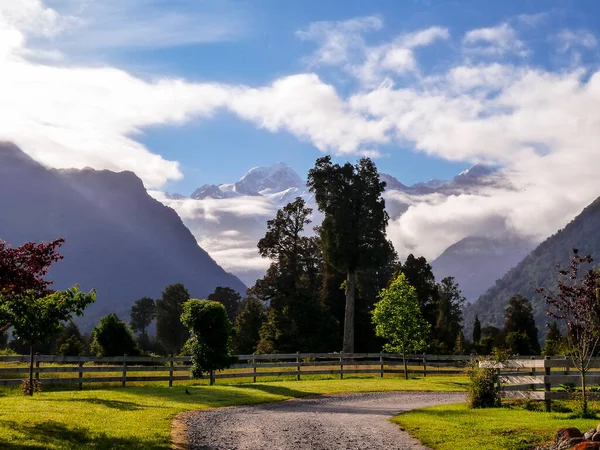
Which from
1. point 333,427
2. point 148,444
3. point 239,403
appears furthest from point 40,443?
point 239,403

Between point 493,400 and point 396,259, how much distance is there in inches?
2737

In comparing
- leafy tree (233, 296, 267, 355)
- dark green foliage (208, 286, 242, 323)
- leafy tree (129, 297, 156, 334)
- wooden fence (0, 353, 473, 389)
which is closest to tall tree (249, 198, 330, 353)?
leafy tree (233, 296, 267, 355)

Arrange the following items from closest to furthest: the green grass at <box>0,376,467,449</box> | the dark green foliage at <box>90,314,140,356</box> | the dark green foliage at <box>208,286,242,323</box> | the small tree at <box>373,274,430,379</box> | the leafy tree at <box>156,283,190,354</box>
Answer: the green grass at <box>0,376,467,449</box> → the small tree at <box>373,274,430,379</box> → the dark green foliage at <box>90,314,140,356</box> → the leafy tree at <box>156,283,190,354</box> → the dark green foliage at <box>208,286,242,323</box>

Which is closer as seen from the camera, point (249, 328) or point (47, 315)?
point (47, 315)

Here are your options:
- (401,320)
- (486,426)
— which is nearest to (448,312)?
(401,320)

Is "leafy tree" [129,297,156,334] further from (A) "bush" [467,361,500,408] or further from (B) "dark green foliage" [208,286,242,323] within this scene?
(A) "bush" [467,361,500,408]

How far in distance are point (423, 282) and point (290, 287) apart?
14527 mm

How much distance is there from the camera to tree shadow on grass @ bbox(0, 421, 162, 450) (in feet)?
40.7

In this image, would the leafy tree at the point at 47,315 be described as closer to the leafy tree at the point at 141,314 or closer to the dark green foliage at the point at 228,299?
the dark green foliage at the point at 228,299

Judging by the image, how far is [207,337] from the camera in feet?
98.4

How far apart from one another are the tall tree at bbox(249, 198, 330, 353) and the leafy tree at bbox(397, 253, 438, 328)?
10.5 m

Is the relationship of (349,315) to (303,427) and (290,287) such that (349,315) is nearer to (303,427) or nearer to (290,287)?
(290,287)

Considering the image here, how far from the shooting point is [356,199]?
180 ft

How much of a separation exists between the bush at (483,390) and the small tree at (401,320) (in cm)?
1960
